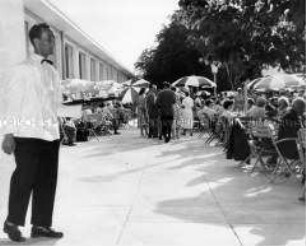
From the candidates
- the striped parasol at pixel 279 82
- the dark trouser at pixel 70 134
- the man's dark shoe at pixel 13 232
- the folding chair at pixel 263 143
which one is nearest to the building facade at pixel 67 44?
the dark trouser at pixel 70 134

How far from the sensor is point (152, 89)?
1964 cm

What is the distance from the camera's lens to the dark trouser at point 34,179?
527 centimetres

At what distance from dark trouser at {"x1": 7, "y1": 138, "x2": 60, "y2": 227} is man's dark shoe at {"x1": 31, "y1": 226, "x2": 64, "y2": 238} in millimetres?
47

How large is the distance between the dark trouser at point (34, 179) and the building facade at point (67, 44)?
2338 mm

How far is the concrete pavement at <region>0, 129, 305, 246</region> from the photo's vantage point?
5.43 m

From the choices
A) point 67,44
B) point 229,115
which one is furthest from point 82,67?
point 229,115

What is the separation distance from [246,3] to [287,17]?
1204mm

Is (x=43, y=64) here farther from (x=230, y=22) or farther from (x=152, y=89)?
(x=152, y=89)

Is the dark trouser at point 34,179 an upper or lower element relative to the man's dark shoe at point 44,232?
upper

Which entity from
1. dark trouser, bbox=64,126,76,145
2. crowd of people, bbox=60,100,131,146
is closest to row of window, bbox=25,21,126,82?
crowd of people, bbox=60,100,131,146

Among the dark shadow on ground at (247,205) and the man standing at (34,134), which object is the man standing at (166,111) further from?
the man standing at (34,134)

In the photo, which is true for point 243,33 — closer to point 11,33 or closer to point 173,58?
point 11,33

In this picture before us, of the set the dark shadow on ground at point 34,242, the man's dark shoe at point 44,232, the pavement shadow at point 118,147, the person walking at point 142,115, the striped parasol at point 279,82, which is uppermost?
the striped parasol at point 279,82

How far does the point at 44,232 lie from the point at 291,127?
4541 mm
